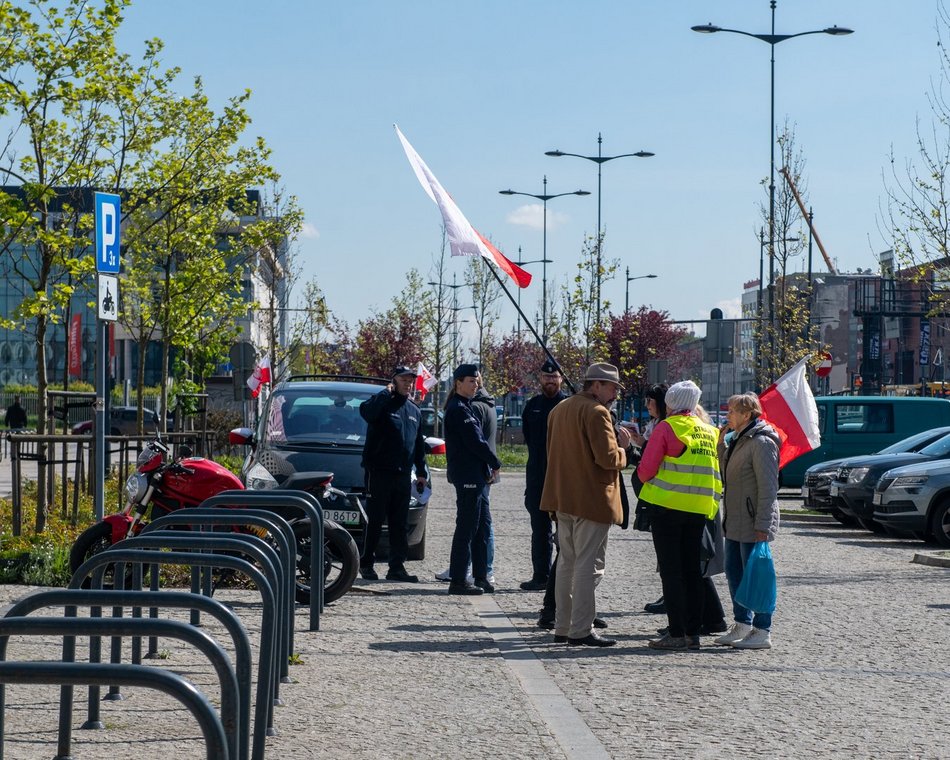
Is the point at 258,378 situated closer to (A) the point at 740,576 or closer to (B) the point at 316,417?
(B) the point at 316,417

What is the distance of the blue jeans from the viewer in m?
10.4

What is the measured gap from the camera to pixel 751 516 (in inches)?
413

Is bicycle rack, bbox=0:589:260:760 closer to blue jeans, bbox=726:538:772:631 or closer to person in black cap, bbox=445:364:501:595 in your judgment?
blue jeans, bbox=726:538:772:631

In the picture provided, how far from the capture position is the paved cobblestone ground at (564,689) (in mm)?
6934

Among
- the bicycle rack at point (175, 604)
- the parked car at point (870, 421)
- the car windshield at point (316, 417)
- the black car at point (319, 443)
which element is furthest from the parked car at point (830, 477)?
the bicycle rack at point (175, 604)

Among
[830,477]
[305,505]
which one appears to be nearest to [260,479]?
[305,505]

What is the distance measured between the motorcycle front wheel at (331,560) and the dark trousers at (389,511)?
2.32 meters

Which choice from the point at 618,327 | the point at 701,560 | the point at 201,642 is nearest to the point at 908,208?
the point at 701,560

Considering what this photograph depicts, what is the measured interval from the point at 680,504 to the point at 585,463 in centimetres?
69

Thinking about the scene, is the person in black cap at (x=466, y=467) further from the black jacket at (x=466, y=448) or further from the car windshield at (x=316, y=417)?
the car windshield at (x=316, y=417)

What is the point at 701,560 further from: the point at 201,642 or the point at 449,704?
the point at 201,642

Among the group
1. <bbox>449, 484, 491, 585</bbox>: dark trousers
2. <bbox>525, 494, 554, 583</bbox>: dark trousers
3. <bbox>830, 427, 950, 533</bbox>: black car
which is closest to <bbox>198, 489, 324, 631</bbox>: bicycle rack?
<bbox>449, 484, 491, 585</bbox>: dark trousers

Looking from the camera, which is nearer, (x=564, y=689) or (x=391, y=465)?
(x=564, y=689)

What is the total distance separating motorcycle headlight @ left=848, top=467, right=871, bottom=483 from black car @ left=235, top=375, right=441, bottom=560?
27.7ft
